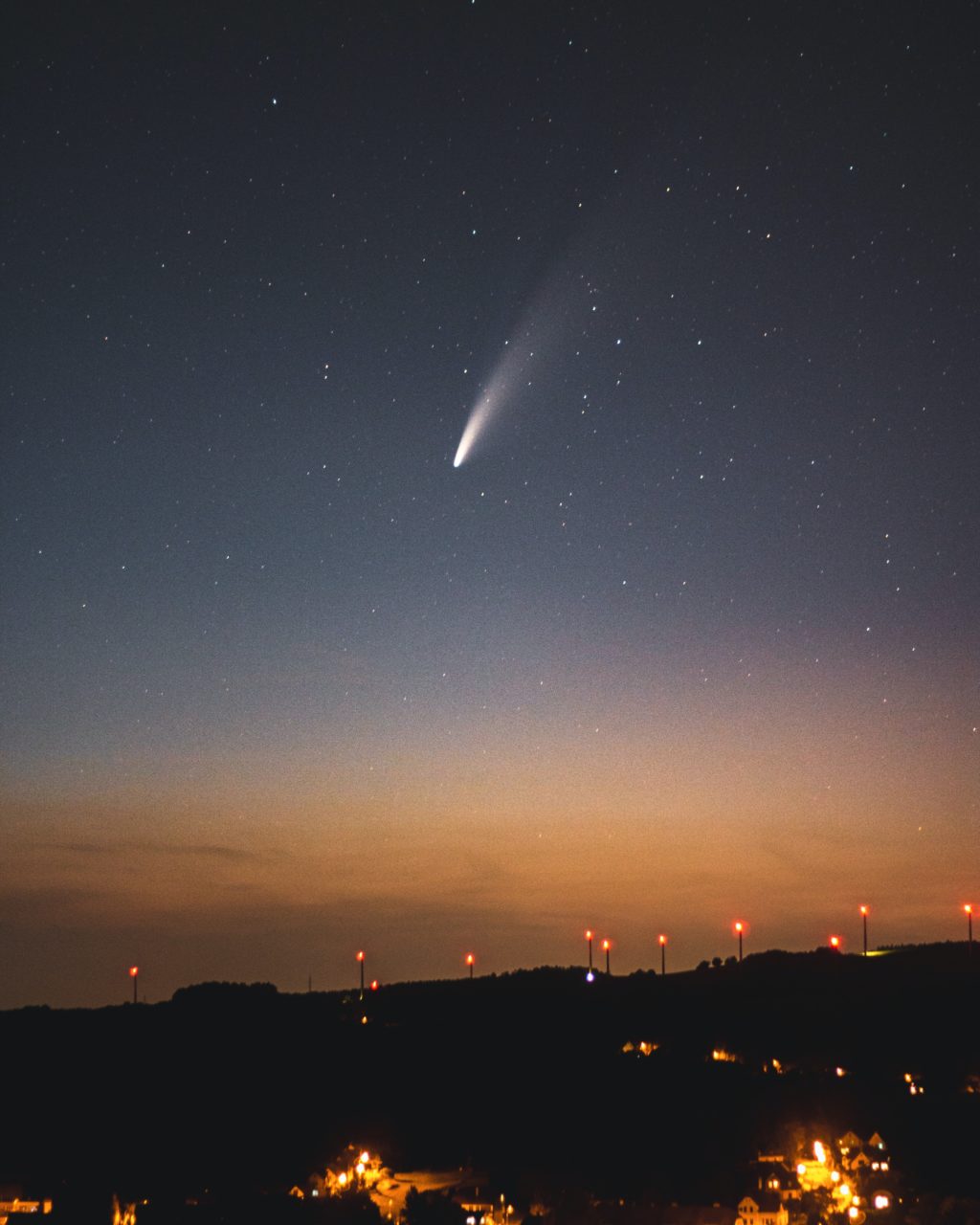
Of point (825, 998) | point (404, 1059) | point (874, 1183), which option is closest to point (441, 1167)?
point (874, 1183)

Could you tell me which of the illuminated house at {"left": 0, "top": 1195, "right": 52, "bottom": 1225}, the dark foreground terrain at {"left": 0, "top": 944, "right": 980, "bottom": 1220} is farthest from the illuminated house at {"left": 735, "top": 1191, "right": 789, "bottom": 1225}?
the illuminated house at {"left": 0, "top": 1195, "right": 52, "bottom": 1225}

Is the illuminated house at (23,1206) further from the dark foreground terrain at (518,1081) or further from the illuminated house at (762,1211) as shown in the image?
the illuminated house at (762,1211)

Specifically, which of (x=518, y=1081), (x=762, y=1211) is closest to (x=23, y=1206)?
(x=762, y=1211)

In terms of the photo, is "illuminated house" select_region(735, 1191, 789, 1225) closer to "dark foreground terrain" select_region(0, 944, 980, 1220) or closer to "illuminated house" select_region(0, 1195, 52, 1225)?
"dark foreground terrain" select_region(0, 944, 980, 1220)

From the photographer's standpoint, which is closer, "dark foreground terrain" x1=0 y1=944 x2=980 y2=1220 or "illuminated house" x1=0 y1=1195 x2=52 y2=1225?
"illuminated house" x1=0 y1=1195 x2=52 y2=1225

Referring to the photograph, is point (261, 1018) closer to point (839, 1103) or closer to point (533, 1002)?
point (533, 1002)

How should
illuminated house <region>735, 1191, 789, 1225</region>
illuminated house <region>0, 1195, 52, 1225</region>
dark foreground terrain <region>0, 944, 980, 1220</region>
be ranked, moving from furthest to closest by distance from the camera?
dark foreground terrain <region>0, 944, 980, 1220</region> < illuminated house <region>0, 1195, 52, 1225</region> < illuminated house <region>735, 1191, 789, 1225</region>

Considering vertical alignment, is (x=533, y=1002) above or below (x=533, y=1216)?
above
